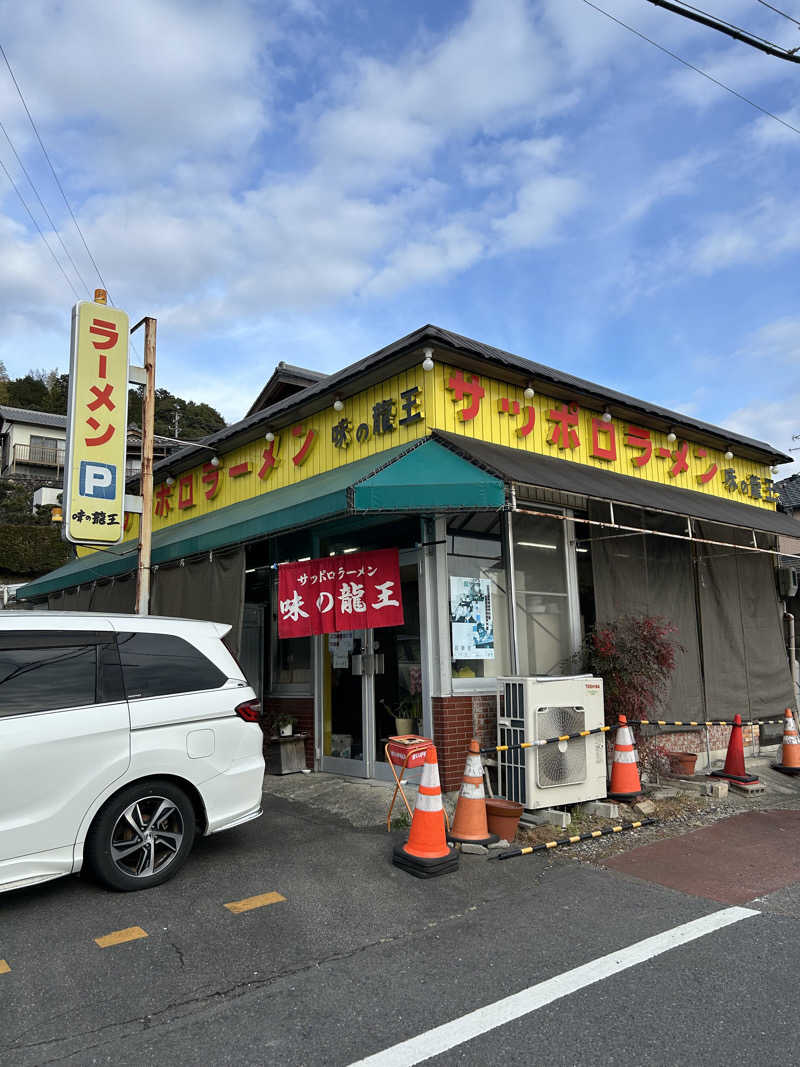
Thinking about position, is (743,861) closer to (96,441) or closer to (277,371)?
(96,441)

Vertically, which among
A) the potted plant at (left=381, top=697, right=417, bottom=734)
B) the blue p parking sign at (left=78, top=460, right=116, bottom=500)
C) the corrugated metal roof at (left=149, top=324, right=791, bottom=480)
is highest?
the corrugated metal roof at (left=149, top=324, right=791, bottom=480)

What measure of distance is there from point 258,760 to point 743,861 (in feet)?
12.8

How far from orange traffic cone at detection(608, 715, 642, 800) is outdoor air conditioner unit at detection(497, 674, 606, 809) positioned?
0.77 feet

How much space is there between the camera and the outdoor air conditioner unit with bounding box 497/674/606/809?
22.3ft

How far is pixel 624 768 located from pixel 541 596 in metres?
2.17

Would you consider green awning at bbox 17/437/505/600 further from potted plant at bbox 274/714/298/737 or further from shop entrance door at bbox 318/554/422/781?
potted plant at bbox 274/714/298/737

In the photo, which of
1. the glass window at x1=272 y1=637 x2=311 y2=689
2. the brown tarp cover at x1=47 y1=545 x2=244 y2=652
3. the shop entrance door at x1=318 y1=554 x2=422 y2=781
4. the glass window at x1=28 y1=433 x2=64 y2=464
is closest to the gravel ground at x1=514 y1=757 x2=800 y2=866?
the shop entrance door at x1=318 y1=554 x2=422 y2=781

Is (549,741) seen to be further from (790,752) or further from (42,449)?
(42,449)

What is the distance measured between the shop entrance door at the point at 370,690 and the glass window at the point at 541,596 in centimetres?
124

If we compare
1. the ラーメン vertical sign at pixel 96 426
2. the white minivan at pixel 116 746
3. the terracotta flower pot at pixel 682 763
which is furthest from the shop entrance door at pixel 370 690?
the ラーメン vertical sign at pixel 96 426

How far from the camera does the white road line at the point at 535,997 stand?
3.08 meters

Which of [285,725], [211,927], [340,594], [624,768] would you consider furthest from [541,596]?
[211,927]

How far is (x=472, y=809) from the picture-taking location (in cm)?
614

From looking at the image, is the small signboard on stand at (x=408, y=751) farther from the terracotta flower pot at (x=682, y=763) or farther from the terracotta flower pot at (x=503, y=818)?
the terracotta flower pot at (x=682, y=763)
